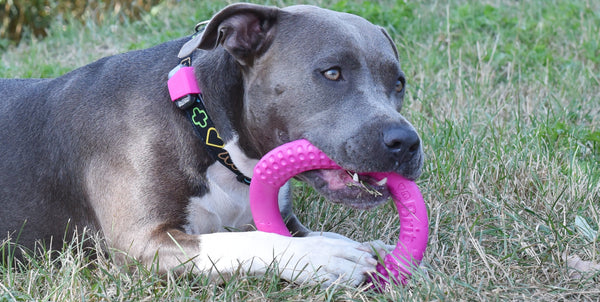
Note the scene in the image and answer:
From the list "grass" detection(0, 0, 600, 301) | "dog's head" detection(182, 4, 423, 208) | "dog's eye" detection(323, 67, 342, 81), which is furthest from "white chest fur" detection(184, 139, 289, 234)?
"dog's eye" detection(323, 67, 342, 81)

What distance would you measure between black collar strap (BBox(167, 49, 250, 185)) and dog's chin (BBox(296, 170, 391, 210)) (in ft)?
1.30

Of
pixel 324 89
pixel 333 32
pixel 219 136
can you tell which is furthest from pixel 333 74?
pixel 219 136

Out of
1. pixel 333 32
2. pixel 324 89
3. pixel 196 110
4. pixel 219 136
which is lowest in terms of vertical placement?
pixel 219 136

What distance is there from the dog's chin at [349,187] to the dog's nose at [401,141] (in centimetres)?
16

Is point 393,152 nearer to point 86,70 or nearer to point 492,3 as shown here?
point 86,70

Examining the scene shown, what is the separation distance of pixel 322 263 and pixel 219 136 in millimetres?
804

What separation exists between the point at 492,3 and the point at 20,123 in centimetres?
512

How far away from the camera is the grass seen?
302 centimetres

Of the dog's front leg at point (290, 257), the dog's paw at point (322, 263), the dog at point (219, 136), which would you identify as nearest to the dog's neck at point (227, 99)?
the dog at point (219, 136)

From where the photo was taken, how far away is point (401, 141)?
2.99 m

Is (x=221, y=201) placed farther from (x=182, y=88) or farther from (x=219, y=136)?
(x=182, y=88)

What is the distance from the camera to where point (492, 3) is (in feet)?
24.4

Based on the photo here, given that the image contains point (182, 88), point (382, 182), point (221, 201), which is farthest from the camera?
point (221, 201)

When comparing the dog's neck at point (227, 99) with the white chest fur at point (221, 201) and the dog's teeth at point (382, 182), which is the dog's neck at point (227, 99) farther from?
the dog's teeth at point (382, 182)
